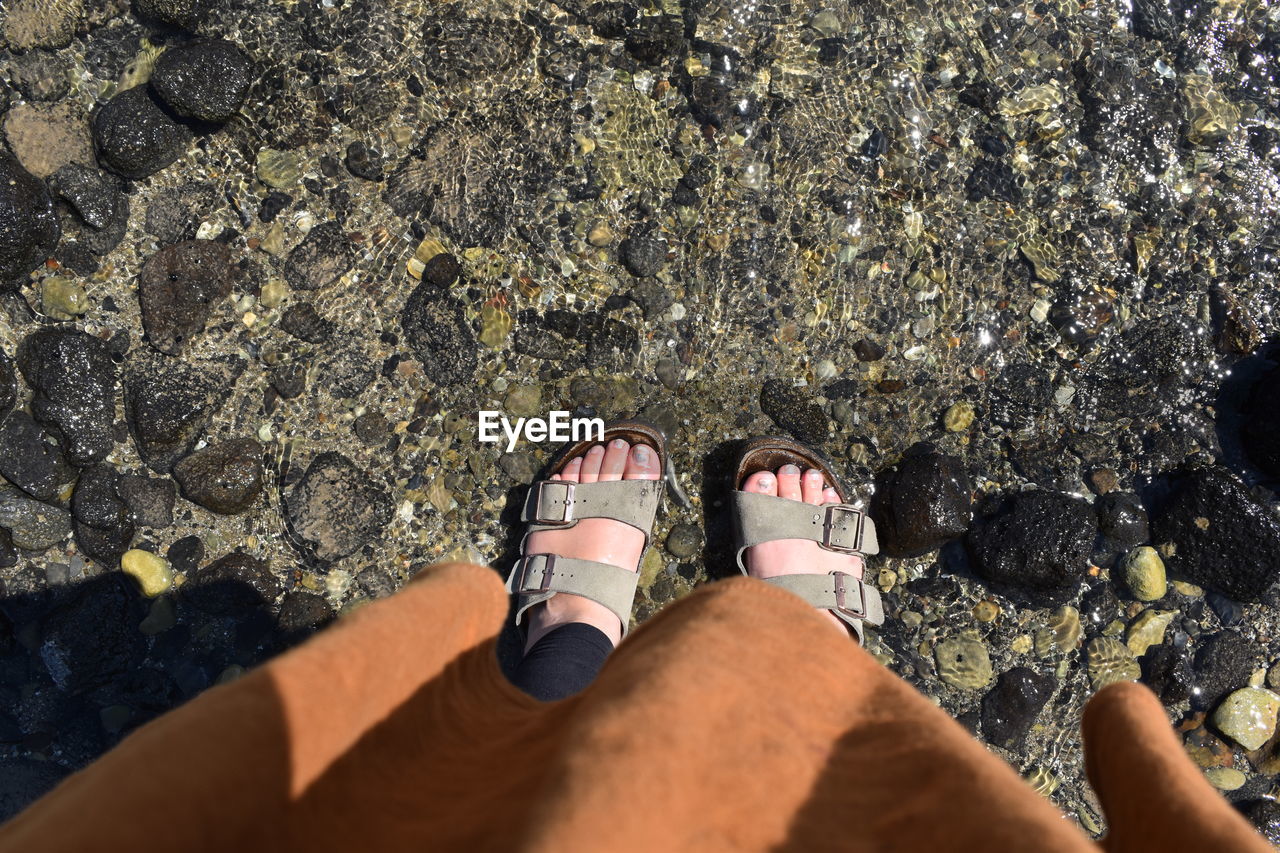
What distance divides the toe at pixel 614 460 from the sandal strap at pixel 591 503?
0.09ft

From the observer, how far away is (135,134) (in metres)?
2.78

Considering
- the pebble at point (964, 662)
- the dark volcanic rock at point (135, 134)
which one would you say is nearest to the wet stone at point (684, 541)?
the pebble at point (964, 662)

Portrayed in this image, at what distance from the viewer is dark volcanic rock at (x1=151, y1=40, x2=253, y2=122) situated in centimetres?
275

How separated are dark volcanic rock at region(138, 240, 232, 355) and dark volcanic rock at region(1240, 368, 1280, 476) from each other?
12.0ft

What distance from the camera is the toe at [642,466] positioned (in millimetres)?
2854

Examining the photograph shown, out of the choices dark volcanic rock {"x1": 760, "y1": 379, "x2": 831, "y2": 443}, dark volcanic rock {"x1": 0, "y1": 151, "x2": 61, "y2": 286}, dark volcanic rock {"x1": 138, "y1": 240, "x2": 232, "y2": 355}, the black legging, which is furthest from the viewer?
dark volcanic rock {"x1": 760, "y1": 379, "x2": 831, "y2": 443}

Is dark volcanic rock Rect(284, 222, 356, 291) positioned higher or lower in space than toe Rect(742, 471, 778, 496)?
higher

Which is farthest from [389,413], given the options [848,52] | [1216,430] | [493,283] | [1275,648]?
[1275,648]

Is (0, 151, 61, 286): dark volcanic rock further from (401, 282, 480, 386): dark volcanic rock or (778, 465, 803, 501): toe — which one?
(778, 465, 803, 501): toe

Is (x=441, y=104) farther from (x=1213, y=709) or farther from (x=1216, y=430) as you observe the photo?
(x=1213, y=709)

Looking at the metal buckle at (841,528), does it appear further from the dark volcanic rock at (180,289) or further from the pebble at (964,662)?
the dark volcanic rock at (180,289)

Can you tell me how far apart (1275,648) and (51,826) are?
3.54 meters

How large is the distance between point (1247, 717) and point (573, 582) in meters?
2.42

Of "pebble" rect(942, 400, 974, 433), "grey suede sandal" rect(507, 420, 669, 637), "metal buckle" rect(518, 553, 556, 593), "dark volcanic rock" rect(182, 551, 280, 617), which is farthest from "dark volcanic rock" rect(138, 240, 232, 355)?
"pebble" rect(942, 400, 974, 433)
